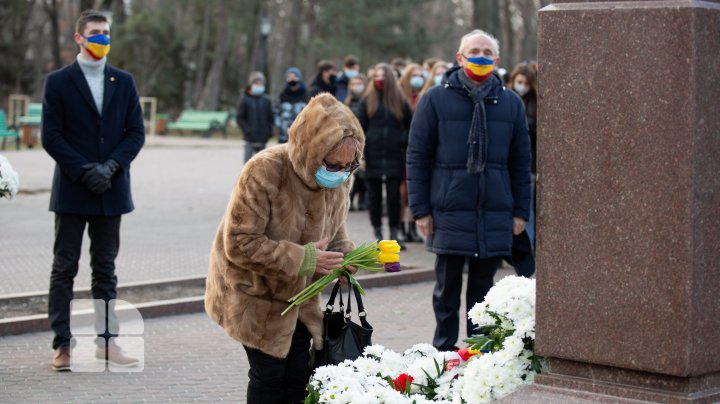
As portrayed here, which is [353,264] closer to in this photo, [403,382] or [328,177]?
[328,177]

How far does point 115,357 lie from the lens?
7582mm

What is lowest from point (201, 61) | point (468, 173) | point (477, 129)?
point (468, 173)

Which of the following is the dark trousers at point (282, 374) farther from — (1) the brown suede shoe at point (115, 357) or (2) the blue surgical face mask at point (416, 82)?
(2) the blue surgical face mask at point (416, 82)

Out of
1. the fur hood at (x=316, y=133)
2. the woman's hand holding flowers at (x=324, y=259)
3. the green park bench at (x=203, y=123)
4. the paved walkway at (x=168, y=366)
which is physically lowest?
the paved walkway at (x=168, y=366)

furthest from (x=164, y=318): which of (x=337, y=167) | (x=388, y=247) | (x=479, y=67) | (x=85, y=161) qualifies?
(x=337, y=167)

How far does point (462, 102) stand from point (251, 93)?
1189 cm

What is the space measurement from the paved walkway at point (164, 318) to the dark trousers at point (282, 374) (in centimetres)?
162

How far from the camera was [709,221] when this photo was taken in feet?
13.2

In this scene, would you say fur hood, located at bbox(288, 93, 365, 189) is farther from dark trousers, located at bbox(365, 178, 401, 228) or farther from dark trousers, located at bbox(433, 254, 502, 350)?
dark trousers, located at bbox(365, 178, 401, 228)

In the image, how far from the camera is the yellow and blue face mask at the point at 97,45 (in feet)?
24.2

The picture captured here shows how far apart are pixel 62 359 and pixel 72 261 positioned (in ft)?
1.98

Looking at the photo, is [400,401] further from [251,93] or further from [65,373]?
[251,93]

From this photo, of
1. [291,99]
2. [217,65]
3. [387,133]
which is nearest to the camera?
[387,133]

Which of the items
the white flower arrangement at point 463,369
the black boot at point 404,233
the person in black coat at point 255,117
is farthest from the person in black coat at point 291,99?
the white flower arrangement at point 463,369
